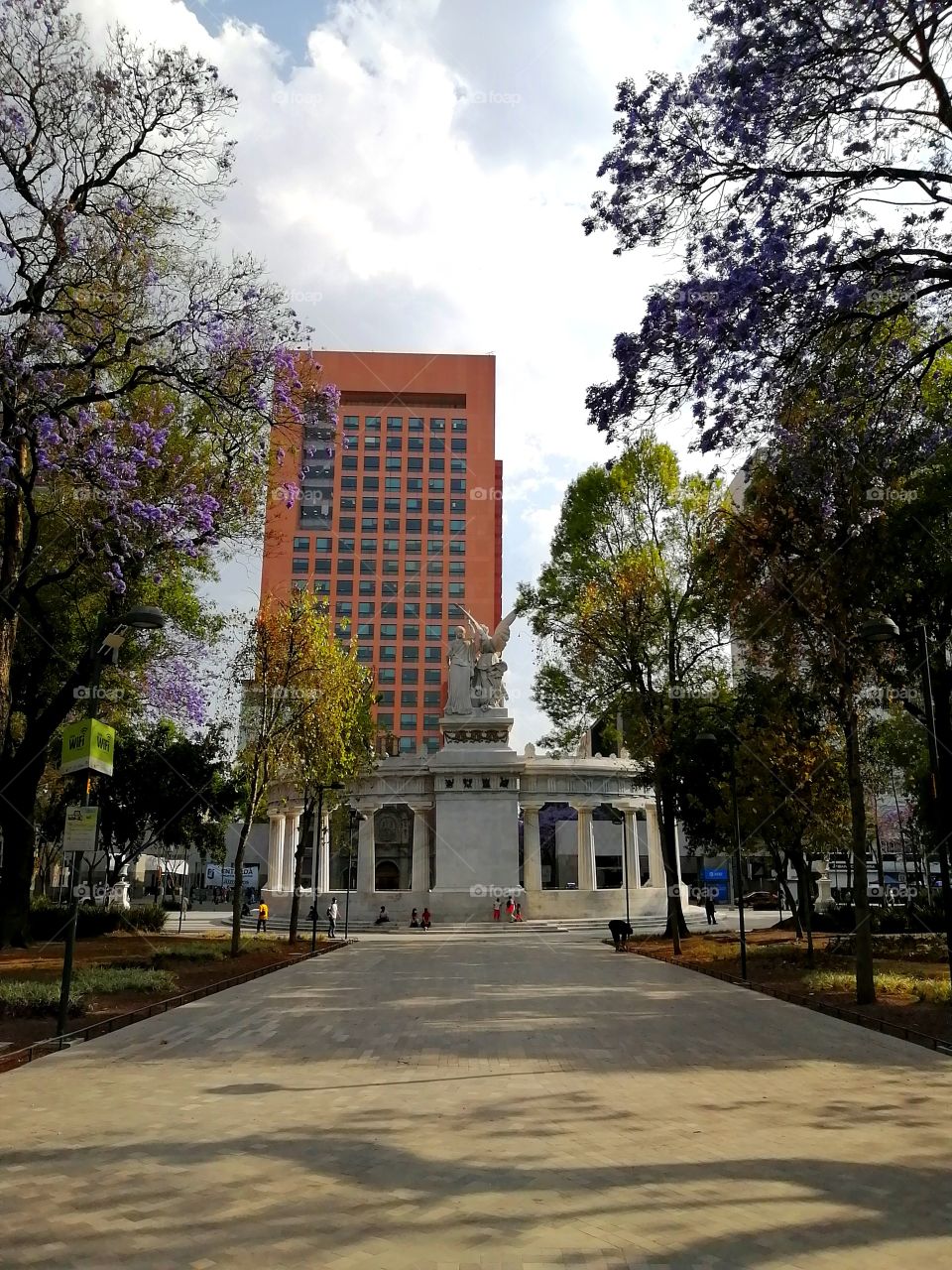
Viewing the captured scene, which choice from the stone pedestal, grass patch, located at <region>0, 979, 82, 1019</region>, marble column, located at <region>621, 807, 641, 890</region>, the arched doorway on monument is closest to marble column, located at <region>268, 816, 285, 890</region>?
the stone pedestal

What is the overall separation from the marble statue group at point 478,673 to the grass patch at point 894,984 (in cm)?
2821

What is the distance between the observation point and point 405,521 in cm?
9825

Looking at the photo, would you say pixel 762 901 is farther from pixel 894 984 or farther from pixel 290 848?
pixel 894 984

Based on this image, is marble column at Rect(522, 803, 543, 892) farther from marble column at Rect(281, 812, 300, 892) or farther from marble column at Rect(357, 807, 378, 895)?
marble column at Rect(281, 812, 300, 892)

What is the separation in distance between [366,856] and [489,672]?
37.4 feet

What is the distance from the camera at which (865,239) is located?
1144 centimetres

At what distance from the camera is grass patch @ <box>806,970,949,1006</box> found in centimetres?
1716

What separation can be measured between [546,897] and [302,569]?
5740 cm

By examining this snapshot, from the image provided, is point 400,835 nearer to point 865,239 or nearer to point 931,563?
point 931,563

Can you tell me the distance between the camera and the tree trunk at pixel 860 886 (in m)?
16.5

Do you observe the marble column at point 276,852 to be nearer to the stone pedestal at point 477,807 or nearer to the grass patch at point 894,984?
the stone pedestal at point 477,807

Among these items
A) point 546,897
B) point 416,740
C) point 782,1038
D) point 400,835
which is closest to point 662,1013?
point 782,1038

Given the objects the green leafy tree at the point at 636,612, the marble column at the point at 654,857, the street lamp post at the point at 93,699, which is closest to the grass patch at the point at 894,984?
the green leafy tree at the point at 636,612

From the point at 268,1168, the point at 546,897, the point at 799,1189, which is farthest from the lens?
the point at 546,897
